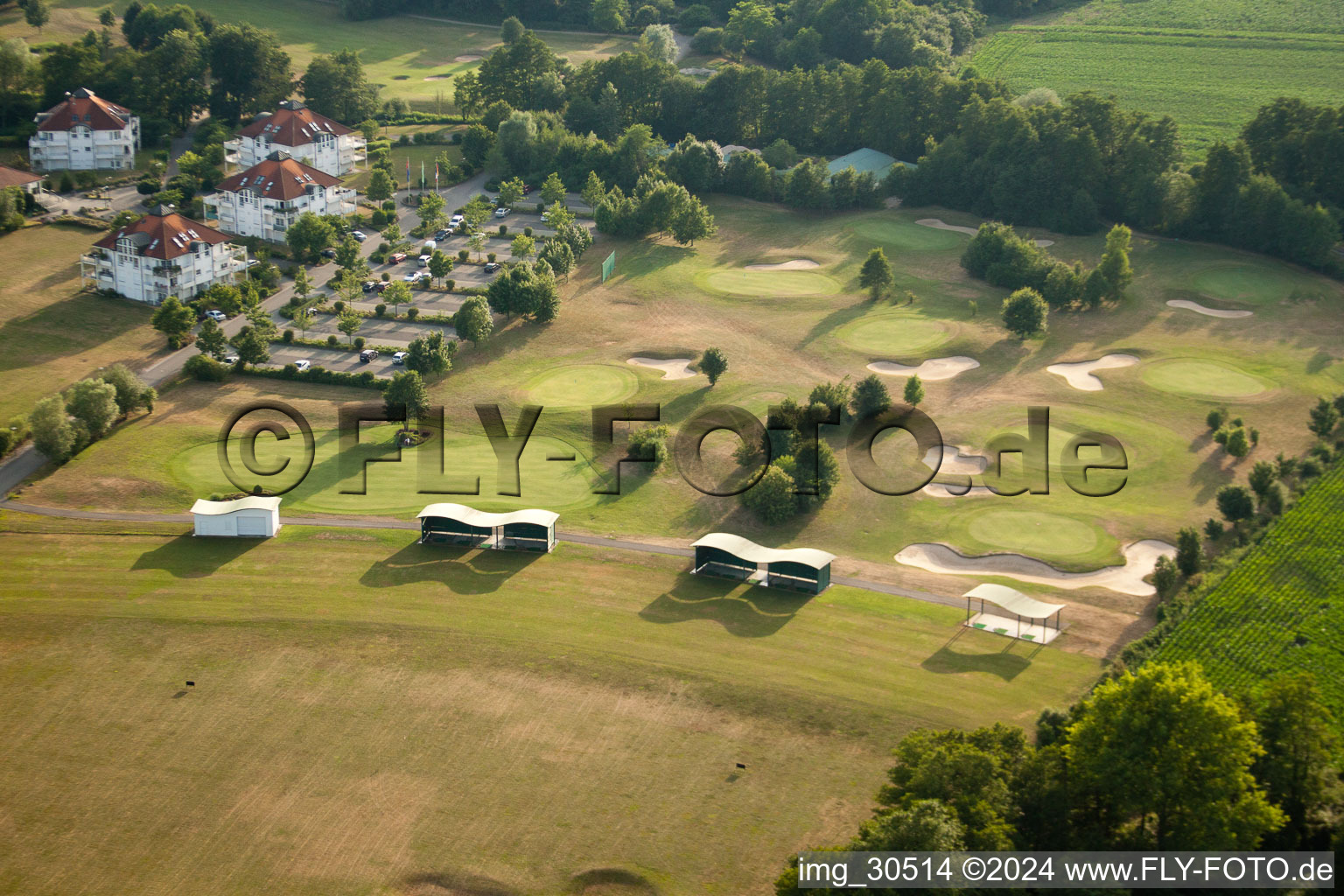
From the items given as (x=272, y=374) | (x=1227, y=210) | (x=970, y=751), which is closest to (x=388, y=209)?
(x=272, y=374)

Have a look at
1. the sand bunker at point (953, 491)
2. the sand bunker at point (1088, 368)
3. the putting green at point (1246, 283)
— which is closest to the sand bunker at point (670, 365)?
the sand bunker at point (953, 491)

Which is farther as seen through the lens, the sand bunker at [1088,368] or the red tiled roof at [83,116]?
the red tiled roof at [83,116]

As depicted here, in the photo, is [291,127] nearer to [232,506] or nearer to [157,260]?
[157,260]

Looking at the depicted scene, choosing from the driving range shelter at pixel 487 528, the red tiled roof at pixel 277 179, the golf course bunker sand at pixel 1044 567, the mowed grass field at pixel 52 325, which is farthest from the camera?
the red tiled roof at pixel 277 179

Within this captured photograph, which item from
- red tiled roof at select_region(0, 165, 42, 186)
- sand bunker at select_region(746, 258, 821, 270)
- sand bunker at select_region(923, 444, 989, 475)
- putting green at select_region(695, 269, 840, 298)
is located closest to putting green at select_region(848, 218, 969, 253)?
sand bunker at select_region(746, 258, 821, 270)

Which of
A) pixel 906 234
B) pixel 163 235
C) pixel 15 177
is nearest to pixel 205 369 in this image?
pixel 163 235

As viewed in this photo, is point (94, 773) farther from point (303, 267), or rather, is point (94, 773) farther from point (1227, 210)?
point (1227, 210)

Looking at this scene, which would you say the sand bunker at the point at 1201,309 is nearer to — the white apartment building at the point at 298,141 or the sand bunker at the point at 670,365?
the sand bunker at the point at 670,365
